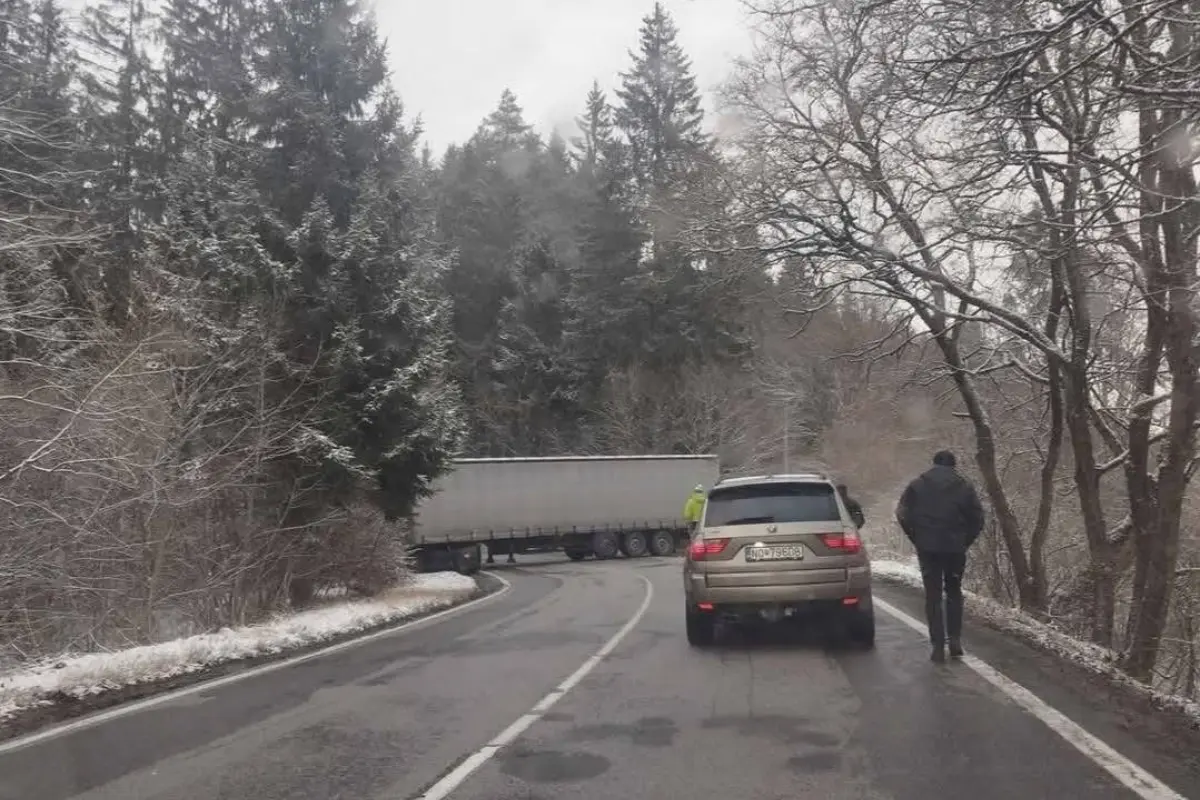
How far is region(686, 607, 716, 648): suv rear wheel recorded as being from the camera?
36.1 ft

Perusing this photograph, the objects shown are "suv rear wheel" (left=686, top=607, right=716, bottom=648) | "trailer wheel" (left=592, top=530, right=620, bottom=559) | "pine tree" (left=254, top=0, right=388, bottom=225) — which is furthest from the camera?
"trailer wheel" (left=592, top=530, right=620, bottom=559)

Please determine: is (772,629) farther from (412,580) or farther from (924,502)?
(412,580)

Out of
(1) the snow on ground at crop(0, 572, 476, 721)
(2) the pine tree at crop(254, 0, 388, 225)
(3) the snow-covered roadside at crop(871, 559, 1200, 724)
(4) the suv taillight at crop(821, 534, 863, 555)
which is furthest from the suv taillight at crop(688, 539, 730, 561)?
(2) the pine tree at crop(254, 0, 388, 225)

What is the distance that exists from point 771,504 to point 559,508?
2793 cm

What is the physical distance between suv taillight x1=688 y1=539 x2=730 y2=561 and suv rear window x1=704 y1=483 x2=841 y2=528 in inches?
7.3

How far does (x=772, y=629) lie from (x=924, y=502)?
11.3 ft

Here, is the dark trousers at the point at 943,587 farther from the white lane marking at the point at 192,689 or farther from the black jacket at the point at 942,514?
the white lane marking at the point at 192,689

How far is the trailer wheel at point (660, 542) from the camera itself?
4109 cm

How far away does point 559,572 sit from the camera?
31.8m

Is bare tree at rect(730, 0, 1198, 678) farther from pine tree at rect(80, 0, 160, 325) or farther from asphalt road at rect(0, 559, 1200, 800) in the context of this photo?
pine tree at rect(80, 0, 160, 325)

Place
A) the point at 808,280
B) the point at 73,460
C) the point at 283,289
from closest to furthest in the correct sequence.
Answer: the point at 73,460 → the point at 808,280 → the point at 283,289

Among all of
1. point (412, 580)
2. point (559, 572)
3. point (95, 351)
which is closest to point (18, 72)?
point (95, 351)

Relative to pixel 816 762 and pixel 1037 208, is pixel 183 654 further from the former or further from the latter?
pixel 1037 208

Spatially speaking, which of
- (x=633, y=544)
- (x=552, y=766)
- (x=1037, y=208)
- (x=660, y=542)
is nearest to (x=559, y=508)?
(x=633, y=544)
